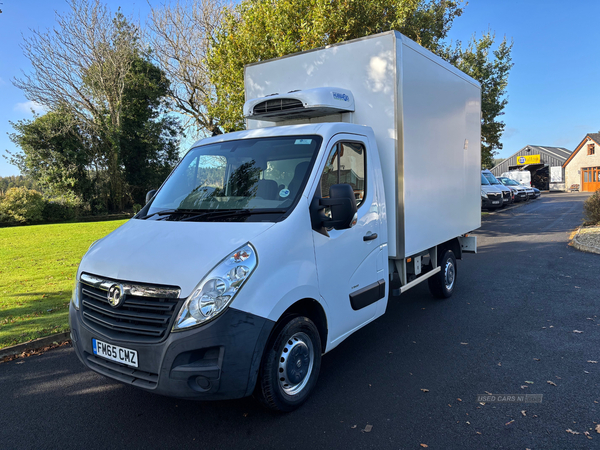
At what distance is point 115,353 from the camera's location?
2.98m

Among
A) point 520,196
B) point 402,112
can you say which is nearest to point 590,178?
point 520,196

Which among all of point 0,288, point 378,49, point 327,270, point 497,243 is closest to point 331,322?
point 327,270

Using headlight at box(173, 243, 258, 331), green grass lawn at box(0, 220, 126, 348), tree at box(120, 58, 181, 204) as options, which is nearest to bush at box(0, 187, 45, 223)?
tree at box(120, 58, 181, 204)

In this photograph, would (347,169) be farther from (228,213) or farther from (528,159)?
(528,159)

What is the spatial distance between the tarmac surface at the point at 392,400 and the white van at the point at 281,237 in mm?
461

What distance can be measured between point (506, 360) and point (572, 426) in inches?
47.7

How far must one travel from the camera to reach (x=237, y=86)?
12.1 metres

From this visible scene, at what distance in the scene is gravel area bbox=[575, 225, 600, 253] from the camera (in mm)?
10980

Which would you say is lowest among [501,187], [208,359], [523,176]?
[208,359]

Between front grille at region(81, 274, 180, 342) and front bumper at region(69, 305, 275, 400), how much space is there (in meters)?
0.08

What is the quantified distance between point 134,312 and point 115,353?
13.9 inches

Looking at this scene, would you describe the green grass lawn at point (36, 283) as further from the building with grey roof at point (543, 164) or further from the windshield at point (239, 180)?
the building with grey roof at point (543, 164)

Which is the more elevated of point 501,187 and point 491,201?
point 501,187

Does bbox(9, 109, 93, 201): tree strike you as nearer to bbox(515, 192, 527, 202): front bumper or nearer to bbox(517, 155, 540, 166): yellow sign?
bbox(515, 192, 527, 202): front bumper
